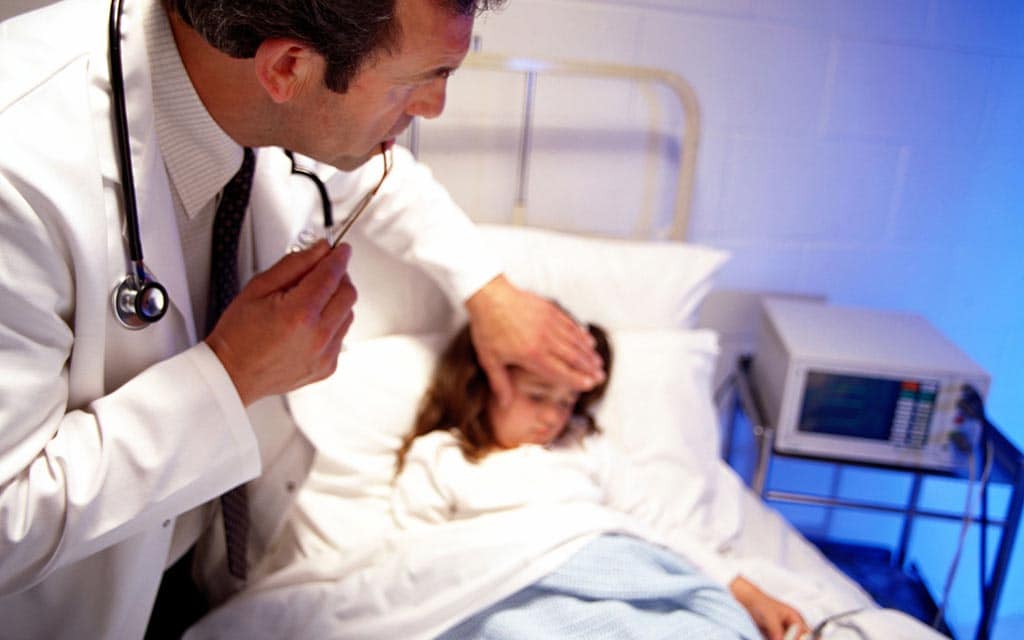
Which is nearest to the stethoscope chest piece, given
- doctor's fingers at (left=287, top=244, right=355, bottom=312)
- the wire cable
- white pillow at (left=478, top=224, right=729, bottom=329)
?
doctor's fingers at (left=287, top=244, right=355, bottom=312)

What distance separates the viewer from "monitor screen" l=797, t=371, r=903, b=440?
1.55 m

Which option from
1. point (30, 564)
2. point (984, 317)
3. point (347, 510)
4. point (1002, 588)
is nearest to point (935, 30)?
point (984, 317)

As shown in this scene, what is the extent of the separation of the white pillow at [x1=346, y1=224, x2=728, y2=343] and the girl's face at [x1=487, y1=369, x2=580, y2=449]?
0.28 m

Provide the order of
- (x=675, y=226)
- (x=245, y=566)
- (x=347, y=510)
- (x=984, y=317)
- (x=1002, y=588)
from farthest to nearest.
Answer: (x=984, y=317)
(x=675, y=226)
(x=1002, y=588)
(x=347, y=510)
(x=245, y=566)

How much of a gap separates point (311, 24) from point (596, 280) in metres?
0.98

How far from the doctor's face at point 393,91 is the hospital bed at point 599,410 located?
20.1 inches

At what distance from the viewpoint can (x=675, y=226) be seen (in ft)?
6.02

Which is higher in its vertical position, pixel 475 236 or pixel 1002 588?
pixel 475 236

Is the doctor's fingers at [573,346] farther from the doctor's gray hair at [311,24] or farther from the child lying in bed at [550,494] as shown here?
the doctor's gray hair at [311,24]

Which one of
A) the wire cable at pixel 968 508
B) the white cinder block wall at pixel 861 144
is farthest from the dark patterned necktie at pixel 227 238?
the wire cable at pixel 968 508

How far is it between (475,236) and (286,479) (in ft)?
1.77

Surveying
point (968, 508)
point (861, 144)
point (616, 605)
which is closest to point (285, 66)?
point (616, 605)

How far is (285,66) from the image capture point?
841mm

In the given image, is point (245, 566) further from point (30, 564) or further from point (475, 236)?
point (475, 236)
